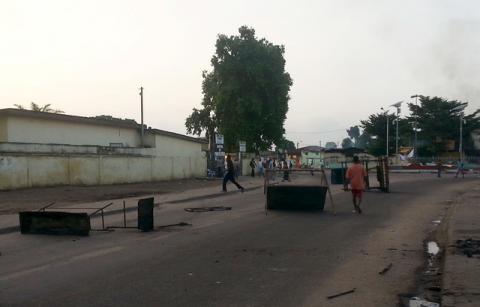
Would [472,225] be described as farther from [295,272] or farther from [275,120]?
[275,120]

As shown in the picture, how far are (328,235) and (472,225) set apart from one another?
326cm

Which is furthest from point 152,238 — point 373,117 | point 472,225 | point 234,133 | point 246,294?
point 373,117

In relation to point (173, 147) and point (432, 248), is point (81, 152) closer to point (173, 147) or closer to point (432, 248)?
point (173, 147)

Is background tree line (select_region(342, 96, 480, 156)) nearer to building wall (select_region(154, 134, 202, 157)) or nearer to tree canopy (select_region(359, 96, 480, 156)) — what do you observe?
tree canopy (select_region(359, 96, 480, 156))

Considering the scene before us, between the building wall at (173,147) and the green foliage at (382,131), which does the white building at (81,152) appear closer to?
the building wall at (173,147)

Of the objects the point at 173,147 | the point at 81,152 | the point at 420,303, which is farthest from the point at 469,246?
the point at 173,147

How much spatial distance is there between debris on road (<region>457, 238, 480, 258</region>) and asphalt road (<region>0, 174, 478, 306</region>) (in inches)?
26.0

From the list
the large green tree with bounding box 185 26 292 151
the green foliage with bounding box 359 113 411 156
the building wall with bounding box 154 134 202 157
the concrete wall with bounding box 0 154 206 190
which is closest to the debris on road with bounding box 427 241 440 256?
the concrete wall with bounding box 0 154 206 190

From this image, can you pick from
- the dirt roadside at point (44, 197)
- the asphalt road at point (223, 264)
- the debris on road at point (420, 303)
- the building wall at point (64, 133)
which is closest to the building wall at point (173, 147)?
the building wall at point (64, 133)

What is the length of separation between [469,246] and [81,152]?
3016 cm

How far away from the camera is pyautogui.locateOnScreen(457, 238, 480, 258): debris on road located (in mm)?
8883

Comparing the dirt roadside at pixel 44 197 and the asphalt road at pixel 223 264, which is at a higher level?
the asphalt road at pixel 223 264

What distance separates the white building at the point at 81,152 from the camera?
28.1m

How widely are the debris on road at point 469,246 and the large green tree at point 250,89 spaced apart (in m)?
45.1
